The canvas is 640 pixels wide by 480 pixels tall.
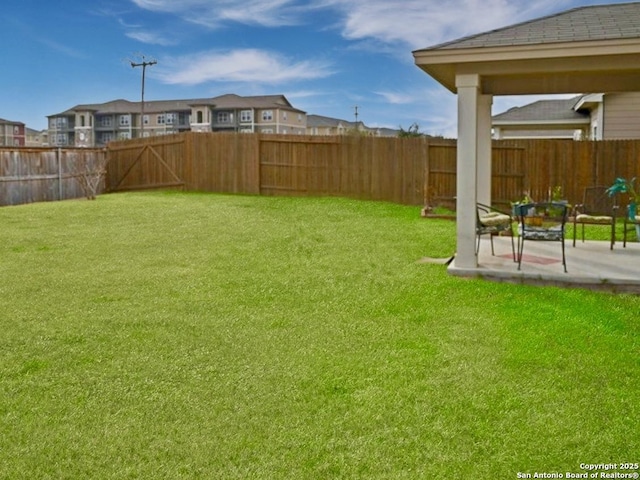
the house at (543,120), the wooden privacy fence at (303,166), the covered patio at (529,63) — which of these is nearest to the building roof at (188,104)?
the wooden privacy fence at (303,166)

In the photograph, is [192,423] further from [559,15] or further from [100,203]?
[100,203]

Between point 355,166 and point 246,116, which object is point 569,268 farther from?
point 246,116

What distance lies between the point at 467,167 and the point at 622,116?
1007 cm

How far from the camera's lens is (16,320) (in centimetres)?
539

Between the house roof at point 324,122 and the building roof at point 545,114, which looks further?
the house roof at point 324,122

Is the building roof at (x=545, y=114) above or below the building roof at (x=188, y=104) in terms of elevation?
below

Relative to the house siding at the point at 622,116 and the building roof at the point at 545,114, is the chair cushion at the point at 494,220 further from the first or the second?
the building roof at the point at 545,114

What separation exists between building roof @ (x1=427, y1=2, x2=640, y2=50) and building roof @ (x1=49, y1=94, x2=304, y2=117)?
58308 millimetres

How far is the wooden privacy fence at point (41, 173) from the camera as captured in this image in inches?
680

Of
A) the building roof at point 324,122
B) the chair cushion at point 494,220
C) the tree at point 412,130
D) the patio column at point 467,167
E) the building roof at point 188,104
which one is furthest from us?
the building roof at point 324,122

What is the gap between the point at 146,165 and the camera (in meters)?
20.5

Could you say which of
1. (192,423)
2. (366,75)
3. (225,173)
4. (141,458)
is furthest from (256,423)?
(366,75)

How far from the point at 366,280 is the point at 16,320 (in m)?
3.55

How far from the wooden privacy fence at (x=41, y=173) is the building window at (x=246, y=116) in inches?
1828
